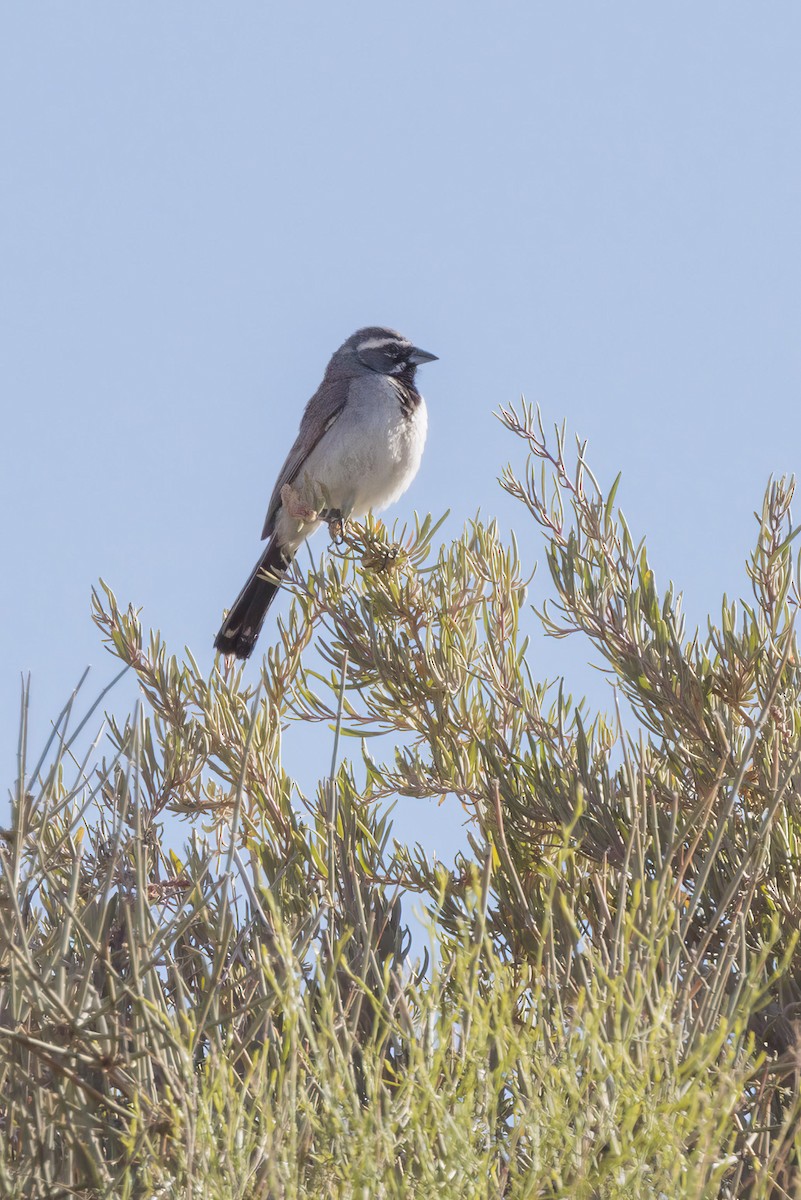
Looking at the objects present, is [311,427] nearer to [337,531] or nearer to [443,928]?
[337,531]

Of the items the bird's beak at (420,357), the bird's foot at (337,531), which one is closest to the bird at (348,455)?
the bird's beak at (420,357)

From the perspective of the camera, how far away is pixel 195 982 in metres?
2.73

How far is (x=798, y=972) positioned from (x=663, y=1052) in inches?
37.5

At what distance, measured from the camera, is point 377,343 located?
6.78 metres

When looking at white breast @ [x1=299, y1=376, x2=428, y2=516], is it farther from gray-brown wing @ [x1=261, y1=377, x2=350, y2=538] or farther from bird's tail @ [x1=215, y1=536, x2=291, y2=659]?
bird's tail @ [x1=215, y1=536, x2=291, y2=659]

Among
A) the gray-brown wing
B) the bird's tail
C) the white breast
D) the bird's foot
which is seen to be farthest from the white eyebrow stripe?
the bird's foot

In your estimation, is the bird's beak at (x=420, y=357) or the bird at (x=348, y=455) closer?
the bird at (x=348, y=455)

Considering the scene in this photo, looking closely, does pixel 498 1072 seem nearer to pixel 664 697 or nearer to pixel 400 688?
pixel 664 697

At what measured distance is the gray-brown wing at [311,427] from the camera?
6.33 m

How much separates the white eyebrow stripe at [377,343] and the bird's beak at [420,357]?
0.42 ft

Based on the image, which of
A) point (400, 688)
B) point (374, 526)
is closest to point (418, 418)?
point (374, 526)

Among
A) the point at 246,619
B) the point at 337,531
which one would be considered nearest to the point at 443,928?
the point at 337,531

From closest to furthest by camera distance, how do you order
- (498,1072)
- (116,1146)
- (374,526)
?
(498,1072) → (116,1146) → (374,526)

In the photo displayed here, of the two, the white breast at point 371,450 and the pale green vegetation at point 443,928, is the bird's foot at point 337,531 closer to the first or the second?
the pale green vegetation at point 443,928
